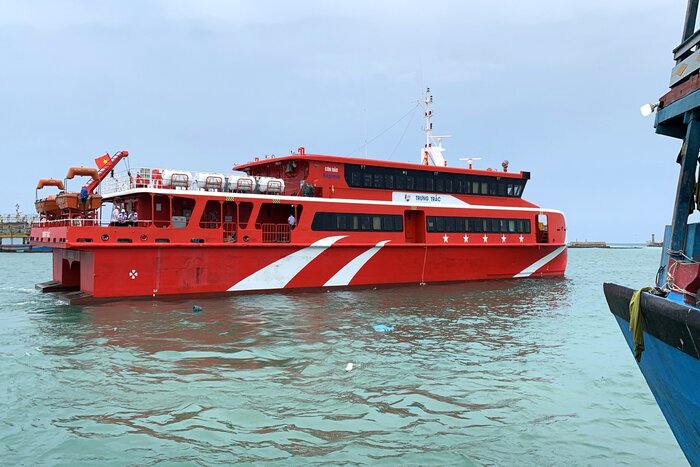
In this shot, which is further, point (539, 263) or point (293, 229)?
point (539, 263)

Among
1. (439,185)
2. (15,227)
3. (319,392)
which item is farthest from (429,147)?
(15,227)

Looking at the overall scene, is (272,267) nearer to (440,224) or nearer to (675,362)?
(440,224)

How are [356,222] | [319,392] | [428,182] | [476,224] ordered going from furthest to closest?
[476,224] < [428,182] < [356,222] < [319,392]

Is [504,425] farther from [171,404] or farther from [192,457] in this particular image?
[171,404]

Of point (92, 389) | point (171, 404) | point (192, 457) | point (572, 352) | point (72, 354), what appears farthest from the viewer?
point (572, 352)

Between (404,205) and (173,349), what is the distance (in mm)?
11811

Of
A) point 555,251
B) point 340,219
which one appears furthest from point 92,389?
point 555,251

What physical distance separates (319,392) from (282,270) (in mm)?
9996

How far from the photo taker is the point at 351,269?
57.1 ft

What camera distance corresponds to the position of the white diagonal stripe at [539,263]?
2178 cm

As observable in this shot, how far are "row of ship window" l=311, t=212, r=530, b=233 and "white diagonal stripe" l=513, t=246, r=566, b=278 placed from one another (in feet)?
4.69

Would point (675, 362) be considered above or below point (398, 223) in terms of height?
below

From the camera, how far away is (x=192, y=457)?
4.47 meters

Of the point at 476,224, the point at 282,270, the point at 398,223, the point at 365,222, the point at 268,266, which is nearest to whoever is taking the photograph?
the point at 268,266
